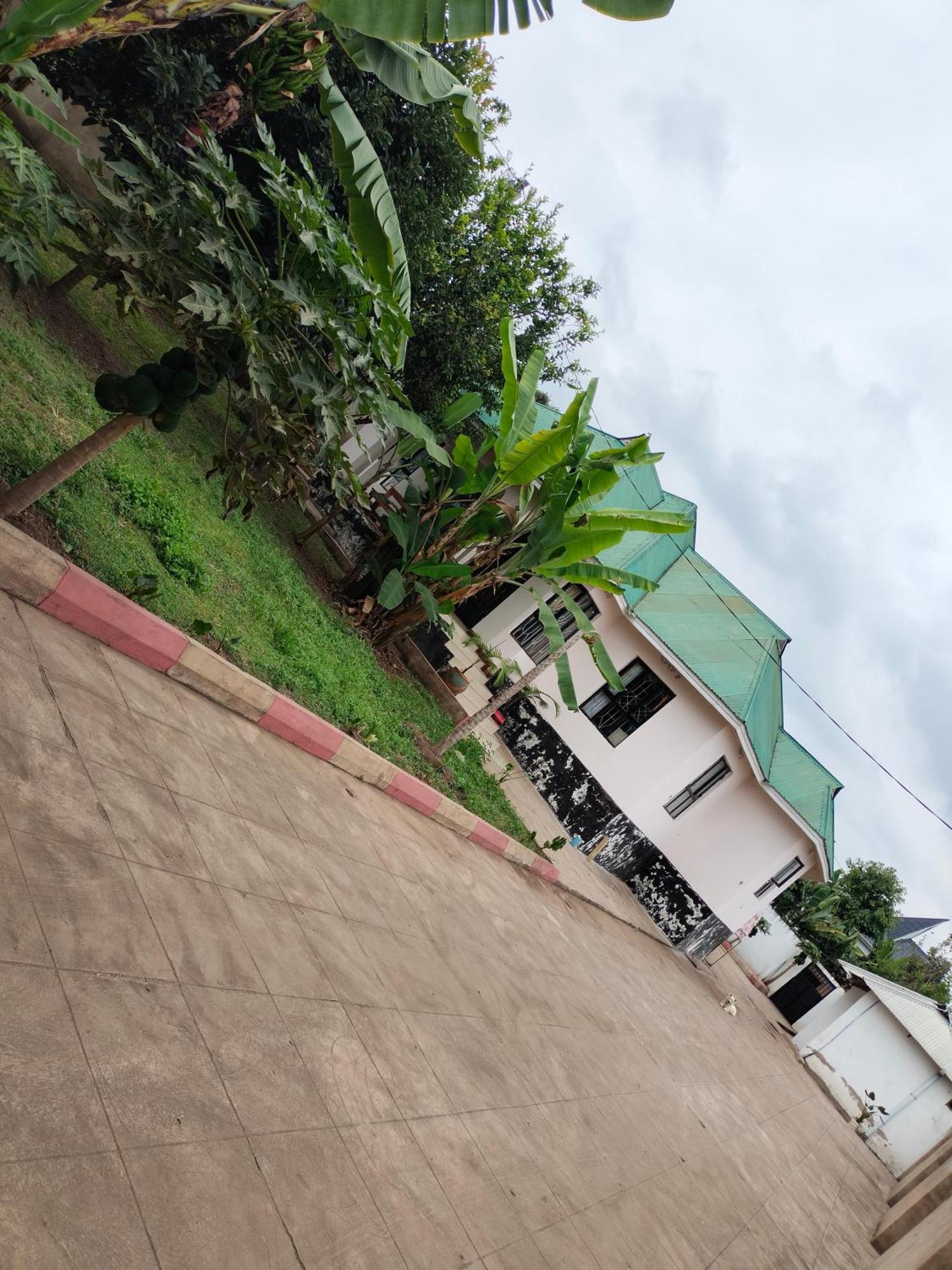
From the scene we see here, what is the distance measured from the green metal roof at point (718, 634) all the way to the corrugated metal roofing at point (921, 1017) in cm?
789

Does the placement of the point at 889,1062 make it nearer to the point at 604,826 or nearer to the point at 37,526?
the point at 604,826

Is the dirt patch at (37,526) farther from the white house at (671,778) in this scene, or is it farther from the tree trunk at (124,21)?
the white house at (671,778)

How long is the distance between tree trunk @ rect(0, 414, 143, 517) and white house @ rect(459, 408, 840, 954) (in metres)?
12.3

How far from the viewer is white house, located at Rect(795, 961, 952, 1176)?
67.2 feet

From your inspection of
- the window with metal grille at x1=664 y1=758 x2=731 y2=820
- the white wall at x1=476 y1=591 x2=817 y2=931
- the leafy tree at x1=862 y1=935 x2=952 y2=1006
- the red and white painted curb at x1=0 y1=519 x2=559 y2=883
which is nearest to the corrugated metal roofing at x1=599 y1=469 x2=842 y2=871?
the white wall at x1=476 y1=591 x2=817 y2=931

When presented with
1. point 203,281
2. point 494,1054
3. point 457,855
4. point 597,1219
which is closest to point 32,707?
point 203,281

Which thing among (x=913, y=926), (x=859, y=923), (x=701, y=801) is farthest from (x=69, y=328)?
(x=913, y=926)

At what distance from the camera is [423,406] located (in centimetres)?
1647

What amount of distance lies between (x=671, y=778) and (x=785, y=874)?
3.48 metres

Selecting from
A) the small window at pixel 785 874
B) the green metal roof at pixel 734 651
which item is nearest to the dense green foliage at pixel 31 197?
the green metal roof at pixel 734 651

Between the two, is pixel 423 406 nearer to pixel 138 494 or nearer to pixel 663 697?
pixel 663 697

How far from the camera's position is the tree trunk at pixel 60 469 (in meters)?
5.65

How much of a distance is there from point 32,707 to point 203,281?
3162 mm

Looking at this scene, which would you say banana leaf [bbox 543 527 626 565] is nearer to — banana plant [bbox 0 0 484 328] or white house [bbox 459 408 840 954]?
banana plant [bbox 0 0 484 328]
